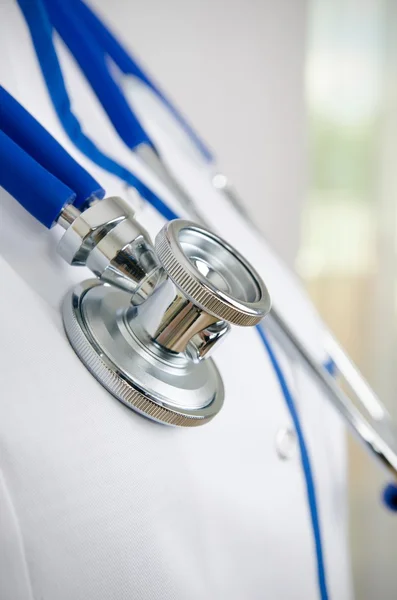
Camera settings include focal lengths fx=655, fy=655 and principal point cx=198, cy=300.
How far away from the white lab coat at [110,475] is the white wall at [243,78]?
538 mm

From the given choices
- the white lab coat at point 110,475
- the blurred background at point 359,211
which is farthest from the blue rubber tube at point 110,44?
the blurred background at point 359,211

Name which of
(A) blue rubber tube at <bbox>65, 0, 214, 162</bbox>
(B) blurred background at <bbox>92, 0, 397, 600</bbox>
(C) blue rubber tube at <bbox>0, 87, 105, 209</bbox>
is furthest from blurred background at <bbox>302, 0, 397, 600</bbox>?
(C) blue rubber tube at <bbox>0, 87, 105, 209</bbox>

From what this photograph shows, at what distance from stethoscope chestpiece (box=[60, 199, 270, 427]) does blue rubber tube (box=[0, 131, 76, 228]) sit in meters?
0.02

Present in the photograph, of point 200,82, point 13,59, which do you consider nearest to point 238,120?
point 200,82

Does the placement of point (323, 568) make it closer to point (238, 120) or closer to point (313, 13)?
point (238, 120)

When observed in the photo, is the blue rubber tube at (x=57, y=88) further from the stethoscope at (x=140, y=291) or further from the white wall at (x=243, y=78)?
the white wall at (x=243, y=78)

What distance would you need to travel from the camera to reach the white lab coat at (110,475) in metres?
0.33

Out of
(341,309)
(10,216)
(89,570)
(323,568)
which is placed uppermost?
(10,216)

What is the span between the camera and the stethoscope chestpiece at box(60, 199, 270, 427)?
0.36 metres

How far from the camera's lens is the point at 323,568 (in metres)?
0.53

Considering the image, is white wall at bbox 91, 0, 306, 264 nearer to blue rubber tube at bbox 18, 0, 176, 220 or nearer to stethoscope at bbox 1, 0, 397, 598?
blue rubber tube at bbox 18, 0, 176, 220

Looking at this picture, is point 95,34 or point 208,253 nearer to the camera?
point 208,253

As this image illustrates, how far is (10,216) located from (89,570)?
0.21 metres

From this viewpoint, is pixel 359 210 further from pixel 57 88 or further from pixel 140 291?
pixel 140 291
